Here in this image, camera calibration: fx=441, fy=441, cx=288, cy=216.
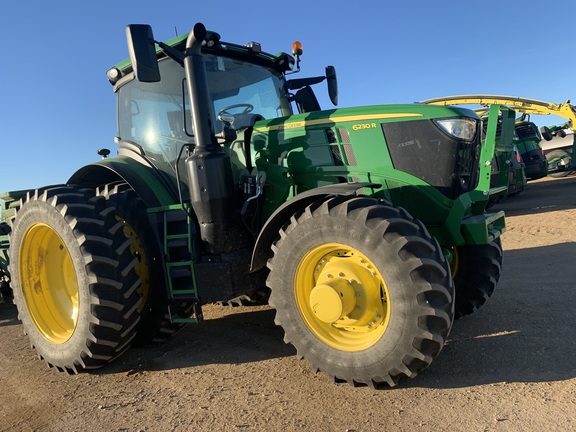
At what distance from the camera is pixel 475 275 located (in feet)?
12.7

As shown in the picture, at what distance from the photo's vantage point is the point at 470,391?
2721 mm

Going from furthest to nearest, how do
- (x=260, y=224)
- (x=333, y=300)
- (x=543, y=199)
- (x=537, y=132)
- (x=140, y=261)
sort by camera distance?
(x=537, y=132)
(x=543, y=199)
(x=260, y=224)
(x=140, y=261)
(x=333, y=300)

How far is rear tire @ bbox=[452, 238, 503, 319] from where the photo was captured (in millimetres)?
3840

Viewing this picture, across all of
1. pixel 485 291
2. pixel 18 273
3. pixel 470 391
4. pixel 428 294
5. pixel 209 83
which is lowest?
pixel 470 391

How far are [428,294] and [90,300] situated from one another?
2423 mm

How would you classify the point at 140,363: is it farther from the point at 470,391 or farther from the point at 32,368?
the point at 470,391

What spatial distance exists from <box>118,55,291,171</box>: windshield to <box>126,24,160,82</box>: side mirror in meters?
0.74

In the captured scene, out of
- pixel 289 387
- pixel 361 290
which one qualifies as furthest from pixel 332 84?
pixel 289 387

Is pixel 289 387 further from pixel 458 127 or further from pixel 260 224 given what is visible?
pixel 458 127

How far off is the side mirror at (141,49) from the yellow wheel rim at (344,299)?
1702 millimetres

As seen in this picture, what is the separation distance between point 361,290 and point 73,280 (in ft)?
8.88

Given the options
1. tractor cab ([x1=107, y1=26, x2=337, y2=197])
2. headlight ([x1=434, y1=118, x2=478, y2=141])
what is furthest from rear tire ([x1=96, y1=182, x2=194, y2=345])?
headlight ([x1=434, y1=118, x2=478, y2=141])

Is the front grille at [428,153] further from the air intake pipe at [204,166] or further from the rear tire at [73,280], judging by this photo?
the rear tire at [73,280]

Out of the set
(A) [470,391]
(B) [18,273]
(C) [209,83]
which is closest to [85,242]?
(B) [18,273]
